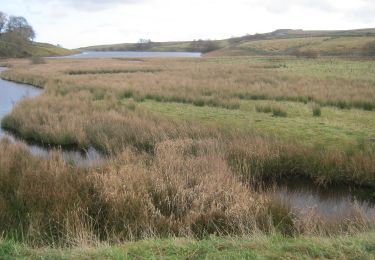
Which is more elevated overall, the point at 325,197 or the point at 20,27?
the point at 20,27

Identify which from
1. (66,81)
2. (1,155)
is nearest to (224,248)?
(1,155)

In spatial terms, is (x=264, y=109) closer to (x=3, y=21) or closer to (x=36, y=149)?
(x=36, y=149)

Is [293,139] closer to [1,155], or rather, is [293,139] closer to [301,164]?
[301,164]

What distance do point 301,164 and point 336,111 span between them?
8.08m

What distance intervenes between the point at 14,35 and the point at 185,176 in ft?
330

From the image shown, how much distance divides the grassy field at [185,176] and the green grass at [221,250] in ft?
0.07

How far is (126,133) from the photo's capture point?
1360 cm

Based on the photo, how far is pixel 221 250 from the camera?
16.6 ft

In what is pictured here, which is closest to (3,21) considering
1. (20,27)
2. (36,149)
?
(20,27)

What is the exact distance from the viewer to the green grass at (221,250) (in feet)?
15.5

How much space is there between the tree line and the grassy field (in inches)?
3013

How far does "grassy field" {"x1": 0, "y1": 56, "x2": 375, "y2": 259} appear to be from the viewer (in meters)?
5.42

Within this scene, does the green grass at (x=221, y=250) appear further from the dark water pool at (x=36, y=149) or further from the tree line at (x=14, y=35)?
the tree line at (x=14, y=35)

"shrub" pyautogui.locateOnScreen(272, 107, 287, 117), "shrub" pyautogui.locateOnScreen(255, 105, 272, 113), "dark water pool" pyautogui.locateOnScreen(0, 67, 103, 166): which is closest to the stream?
"dark water pool" pyautogui.locateOnScreen(0, 67, 103, 166)
